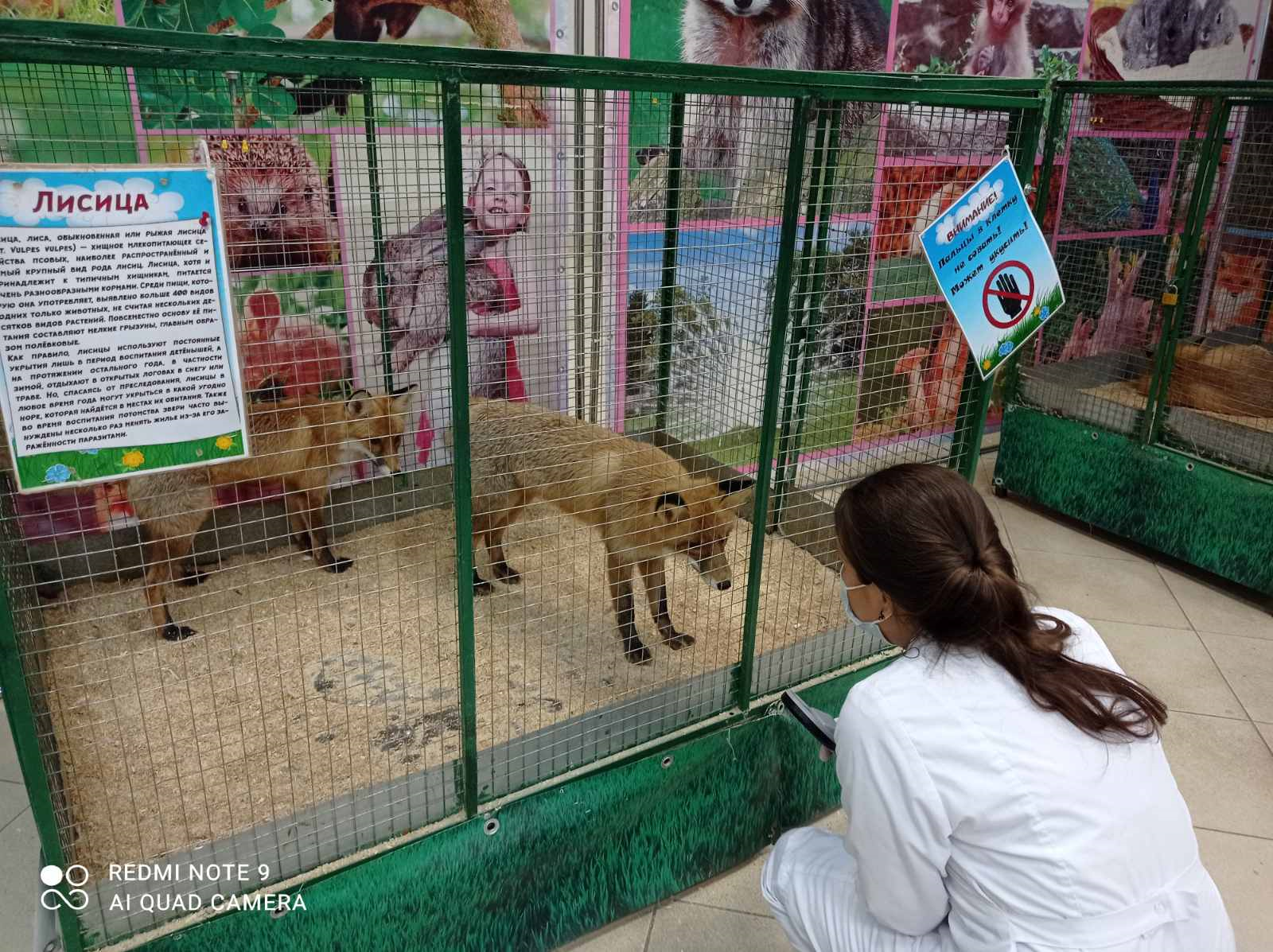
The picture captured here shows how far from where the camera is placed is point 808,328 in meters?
3.24

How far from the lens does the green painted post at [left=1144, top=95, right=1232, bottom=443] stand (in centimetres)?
449

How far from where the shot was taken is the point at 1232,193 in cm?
532

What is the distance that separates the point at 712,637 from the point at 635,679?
49 centimetres

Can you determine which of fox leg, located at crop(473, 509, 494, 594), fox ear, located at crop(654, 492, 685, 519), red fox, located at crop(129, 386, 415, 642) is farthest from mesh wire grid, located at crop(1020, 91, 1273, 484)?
red fox, located at crop(129, 386, 415, 642)

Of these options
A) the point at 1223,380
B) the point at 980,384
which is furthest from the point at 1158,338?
the point at 980,384

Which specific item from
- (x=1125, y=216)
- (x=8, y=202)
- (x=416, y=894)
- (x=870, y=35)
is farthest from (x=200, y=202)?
(x=1125, y=216)

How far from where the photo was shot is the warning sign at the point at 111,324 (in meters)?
1.49

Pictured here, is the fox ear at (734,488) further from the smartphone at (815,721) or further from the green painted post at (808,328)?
the smartphone at (815,721)

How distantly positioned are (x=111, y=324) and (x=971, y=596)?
1612 millimetres

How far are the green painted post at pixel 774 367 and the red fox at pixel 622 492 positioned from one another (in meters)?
0.28

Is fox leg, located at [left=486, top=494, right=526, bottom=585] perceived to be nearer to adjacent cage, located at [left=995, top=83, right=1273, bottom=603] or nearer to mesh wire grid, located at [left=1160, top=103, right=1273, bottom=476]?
adjacent cage, located at [left=995, top=83, right=1273, bottom=603]

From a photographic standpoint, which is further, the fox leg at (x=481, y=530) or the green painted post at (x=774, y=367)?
the fox leg at (x=481, y=530)

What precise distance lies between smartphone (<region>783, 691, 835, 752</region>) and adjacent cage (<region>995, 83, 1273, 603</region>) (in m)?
3.28

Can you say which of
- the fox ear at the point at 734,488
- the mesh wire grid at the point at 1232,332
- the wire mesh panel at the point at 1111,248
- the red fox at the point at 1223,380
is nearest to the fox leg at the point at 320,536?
the fox ear at the point at 734,488
